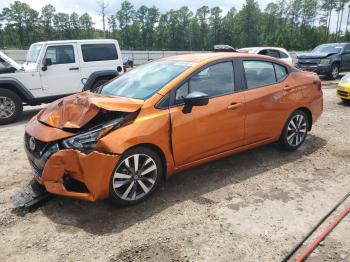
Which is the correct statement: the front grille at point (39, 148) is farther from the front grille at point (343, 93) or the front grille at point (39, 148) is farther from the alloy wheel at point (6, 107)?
the front grille at point (343, 93)

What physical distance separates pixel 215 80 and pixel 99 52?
614cm

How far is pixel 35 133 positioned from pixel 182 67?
188cm

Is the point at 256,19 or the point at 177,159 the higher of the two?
the point at 256,19

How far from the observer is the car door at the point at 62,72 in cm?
886

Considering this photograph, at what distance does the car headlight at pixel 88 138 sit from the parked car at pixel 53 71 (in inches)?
216

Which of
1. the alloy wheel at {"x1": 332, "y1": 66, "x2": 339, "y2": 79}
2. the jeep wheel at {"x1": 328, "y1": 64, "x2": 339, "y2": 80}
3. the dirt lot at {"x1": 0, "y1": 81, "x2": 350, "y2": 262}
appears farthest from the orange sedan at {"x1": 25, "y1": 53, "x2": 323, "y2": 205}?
the alloy wheel at {"x1": 332, "y1": 66, "x2": 339, "y2": 79}

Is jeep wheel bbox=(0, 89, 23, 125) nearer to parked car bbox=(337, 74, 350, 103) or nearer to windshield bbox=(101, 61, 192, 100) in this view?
windshield bbox=(101, 61, 192, 100)

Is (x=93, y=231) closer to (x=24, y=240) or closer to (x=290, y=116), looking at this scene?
(x=24, y=240)

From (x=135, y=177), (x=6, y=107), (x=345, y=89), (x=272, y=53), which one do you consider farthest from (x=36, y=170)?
(x=272, y=53)

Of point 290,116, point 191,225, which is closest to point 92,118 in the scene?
point 191,225

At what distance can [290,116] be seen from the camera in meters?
5.34

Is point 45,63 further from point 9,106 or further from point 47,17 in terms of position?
point 47,17

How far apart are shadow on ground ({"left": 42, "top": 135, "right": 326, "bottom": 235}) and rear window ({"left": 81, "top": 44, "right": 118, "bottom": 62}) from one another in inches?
229

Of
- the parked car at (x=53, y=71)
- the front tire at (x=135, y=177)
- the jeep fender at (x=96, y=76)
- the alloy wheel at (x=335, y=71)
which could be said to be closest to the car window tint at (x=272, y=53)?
the alloy wheel at (x=335, y=71)
